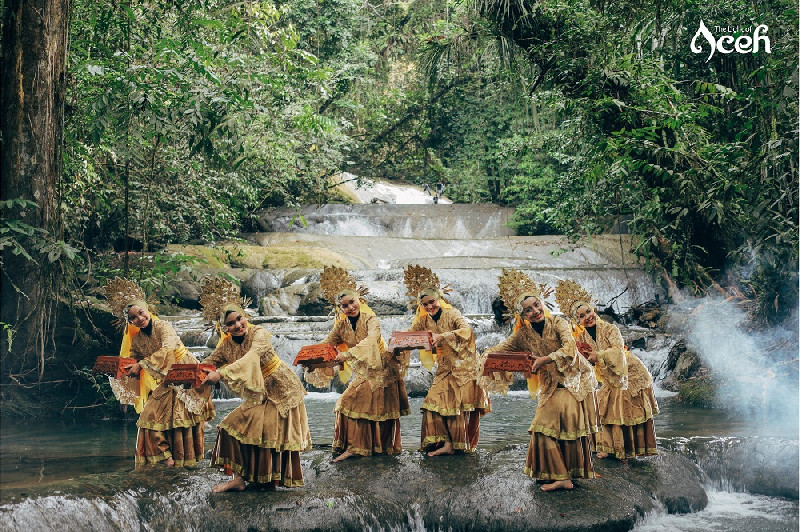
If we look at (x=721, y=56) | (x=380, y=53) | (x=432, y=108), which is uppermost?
(x=380, y=53)

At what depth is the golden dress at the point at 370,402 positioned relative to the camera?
20.8 ft

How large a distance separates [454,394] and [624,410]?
54.0 inches

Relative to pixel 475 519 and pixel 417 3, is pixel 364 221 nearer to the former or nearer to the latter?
pixel 417 3

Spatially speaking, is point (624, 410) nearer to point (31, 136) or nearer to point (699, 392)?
point (699, 392)

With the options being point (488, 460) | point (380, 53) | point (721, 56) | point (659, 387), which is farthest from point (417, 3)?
point (488, 460)

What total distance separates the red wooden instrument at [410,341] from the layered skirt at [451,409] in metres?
0.52

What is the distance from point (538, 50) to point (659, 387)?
548cm

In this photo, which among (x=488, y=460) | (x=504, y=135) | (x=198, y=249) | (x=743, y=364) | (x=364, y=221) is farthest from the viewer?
(x=504, y=135)

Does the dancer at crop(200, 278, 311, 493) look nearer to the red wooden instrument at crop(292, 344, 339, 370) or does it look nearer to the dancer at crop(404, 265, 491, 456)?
the red wooden instrument at crop(292, 344, 339, 370)

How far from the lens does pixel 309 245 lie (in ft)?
57.9

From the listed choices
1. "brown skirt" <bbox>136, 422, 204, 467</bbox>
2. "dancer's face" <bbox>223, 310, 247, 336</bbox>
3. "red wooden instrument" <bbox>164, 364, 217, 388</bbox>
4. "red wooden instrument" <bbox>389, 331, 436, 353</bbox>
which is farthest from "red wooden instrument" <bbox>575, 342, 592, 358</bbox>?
"brown skirt" <bbox>136, 422, 204, 467</bbox>

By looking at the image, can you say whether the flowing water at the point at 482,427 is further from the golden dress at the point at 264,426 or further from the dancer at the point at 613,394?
the dancer at the point at 613,394

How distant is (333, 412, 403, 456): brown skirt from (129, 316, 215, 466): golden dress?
41.3 inches

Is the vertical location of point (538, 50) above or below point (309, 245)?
above
